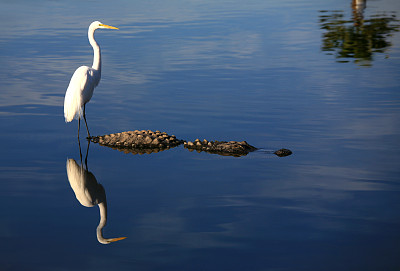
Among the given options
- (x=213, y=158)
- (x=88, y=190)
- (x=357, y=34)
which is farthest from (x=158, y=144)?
(x=357, y=34)

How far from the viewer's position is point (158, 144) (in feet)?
36.4

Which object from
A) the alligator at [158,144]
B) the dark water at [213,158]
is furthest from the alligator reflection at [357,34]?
the alligator at [158,144]

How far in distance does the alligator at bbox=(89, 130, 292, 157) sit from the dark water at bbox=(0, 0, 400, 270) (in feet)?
0.72

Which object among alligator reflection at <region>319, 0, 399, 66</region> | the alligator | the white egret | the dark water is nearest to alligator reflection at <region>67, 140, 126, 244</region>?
the dark water

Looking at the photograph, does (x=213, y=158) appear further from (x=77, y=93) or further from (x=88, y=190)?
(x=77, y=93)

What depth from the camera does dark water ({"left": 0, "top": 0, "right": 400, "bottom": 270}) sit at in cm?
708

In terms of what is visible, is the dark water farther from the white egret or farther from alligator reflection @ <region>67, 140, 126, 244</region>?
the white egret

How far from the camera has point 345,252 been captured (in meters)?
6.89

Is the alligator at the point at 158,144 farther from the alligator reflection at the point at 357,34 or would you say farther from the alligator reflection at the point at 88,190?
the alligator reflection at the point at 357,34

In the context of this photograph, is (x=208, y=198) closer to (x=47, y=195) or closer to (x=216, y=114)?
(x=47, y=195)

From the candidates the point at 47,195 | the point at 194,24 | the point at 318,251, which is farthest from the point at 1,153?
the point at 194,24

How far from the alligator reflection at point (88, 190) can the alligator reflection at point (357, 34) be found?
37.7ft

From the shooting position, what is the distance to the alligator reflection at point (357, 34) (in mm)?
20625

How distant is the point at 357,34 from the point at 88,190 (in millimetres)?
17355
